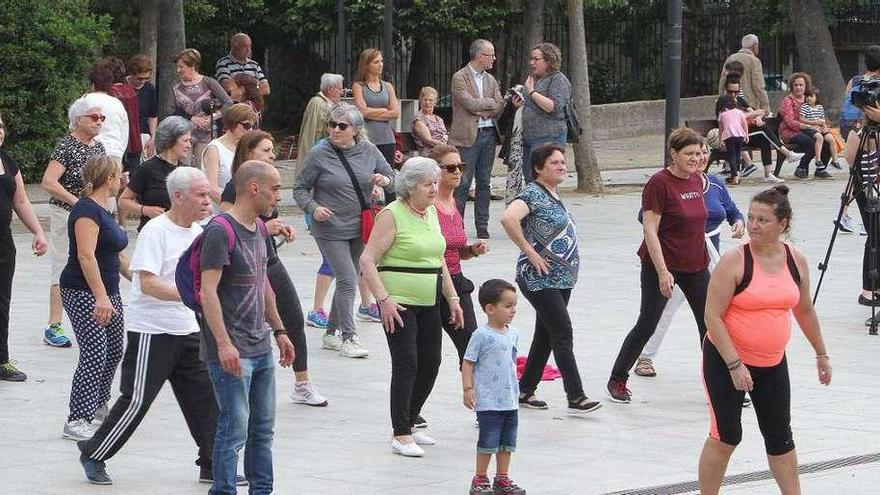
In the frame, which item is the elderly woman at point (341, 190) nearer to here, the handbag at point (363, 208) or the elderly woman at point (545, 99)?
the handbag at point (363, 208)

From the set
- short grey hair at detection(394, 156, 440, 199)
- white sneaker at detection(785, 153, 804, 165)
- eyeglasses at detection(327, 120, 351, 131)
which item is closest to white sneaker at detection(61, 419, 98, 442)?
short grey hair at detection(394, 156, 440, 199)

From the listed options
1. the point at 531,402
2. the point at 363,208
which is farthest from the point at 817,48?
the point at 531,402

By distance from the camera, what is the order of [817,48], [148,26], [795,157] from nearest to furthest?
[795,157]
[148,26]
[817,48]

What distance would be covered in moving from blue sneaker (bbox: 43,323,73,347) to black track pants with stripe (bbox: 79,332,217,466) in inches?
142

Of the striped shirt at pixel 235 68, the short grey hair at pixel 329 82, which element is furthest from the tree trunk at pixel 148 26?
the short grey hair at pixel 329 82

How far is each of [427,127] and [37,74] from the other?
22.5ft

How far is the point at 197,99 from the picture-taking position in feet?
50.2

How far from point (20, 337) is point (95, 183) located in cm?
354

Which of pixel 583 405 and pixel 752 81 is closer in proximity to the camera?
pixel 583 405

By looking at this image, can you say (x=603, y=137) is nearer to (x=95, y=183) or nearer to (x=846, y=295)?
(x=846, y=295)

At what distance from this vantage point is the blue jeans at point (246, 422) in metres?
6.61

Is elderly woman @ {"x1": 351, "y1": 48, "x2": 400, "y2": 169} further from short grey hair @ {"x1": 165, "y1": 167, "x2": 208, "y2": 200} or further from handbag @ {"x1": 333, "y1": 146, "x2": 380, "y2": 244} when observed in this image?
short grey hair @ {"x1": 165, "y1": 167, "x2": 208, "y2": 200}

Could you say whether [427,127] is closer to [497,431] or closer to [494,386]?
[494,386]

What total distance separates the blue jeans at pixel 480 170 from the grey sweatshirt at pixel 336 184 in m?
5.84
